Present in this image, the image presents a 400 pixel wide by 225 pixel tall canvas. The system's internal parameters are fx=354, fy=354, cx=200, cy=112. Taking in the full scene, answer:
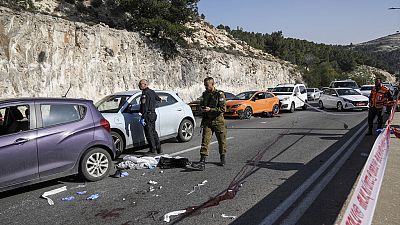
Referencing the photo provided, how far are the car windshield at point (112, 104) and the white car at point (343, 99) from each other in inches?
625

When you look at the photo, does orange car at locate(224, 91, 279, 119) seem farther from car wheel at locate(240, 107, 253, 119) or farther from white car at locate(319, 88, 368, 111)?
white car at locate(319, 88, 368, 111)

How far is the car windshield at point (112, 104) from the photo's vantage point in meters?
8.89

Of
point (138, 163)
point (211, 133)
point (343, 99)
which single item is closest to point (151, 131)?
point (138, 163)

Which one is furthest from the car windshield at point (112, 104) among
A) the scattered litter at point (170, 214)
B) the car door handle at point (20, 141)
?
the scattered litter at point (170, 214)

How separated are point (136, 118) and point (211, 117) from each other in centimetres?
232

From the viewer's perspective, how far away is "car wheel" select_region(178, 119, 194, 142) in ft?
33.3

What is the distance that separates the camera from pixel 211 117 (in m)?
7.25

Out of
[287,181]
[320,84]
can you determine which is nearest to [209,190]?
[287,181]

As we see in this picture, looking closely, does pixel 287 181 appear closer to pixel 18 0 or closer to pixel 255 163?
pixel 255 163

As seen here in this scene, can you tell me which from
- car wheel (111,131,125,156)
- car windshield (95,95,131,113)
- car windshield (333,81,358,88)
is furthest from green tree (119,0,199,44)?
car wheel (111,131,125,156)

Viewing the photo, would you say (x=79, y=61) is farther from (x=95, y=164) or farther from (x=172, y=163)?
(x=95, y=164)

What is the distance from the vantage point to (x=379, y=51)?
148125mm

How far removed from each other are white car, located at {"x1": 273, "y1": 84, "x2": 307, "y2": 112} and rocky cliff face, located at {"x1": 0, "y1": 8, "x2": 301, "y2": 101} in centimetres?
1136

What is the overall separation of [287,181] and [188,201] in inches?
76.7
